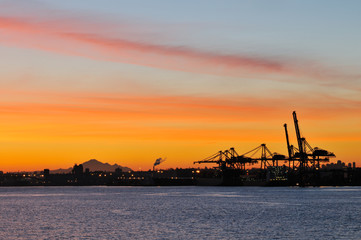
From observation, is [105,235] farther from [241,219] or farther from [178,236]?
[241,219]

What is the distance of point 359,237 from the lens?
236 feet

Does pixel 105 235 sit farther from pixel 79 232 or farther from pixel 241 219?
pixel 241 219

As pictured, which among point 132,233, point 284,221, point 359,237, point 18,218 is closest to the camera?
point 359,237

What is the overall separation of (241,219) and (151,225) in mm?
18596

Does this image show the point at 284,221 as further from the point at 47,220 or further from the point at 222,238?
the point at 47,220

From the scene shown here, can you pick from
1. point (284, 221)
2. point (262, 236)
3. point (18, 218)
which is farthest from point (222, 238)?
point (18, 218)

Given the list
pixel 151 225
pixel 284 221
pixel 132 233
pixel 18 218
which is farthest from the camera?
pixel 18 218

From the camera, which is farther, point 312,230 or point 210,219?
point 210,219

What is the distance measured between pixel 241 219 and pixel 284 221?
7771 mm

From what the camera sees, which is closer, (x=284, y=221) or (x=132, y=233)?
(x=132, y=233)

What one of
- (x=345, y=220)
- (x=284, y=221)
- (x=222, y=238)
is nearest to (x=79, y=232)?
(x=222, y=238)

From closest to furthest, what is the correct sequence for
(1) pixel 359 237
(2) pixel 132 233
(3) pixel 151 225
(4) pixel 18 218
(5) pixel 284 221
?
(1) pixel 359 237 → (2) pixel 132 233 → (3) pixel 151 225 → (5) pixel 284 221 → (4) pixel 18 218

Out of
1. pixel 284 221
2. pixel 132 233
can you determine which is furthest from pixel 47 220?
pixel 284 221

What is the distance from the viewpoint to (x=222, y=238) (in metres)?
72.1
